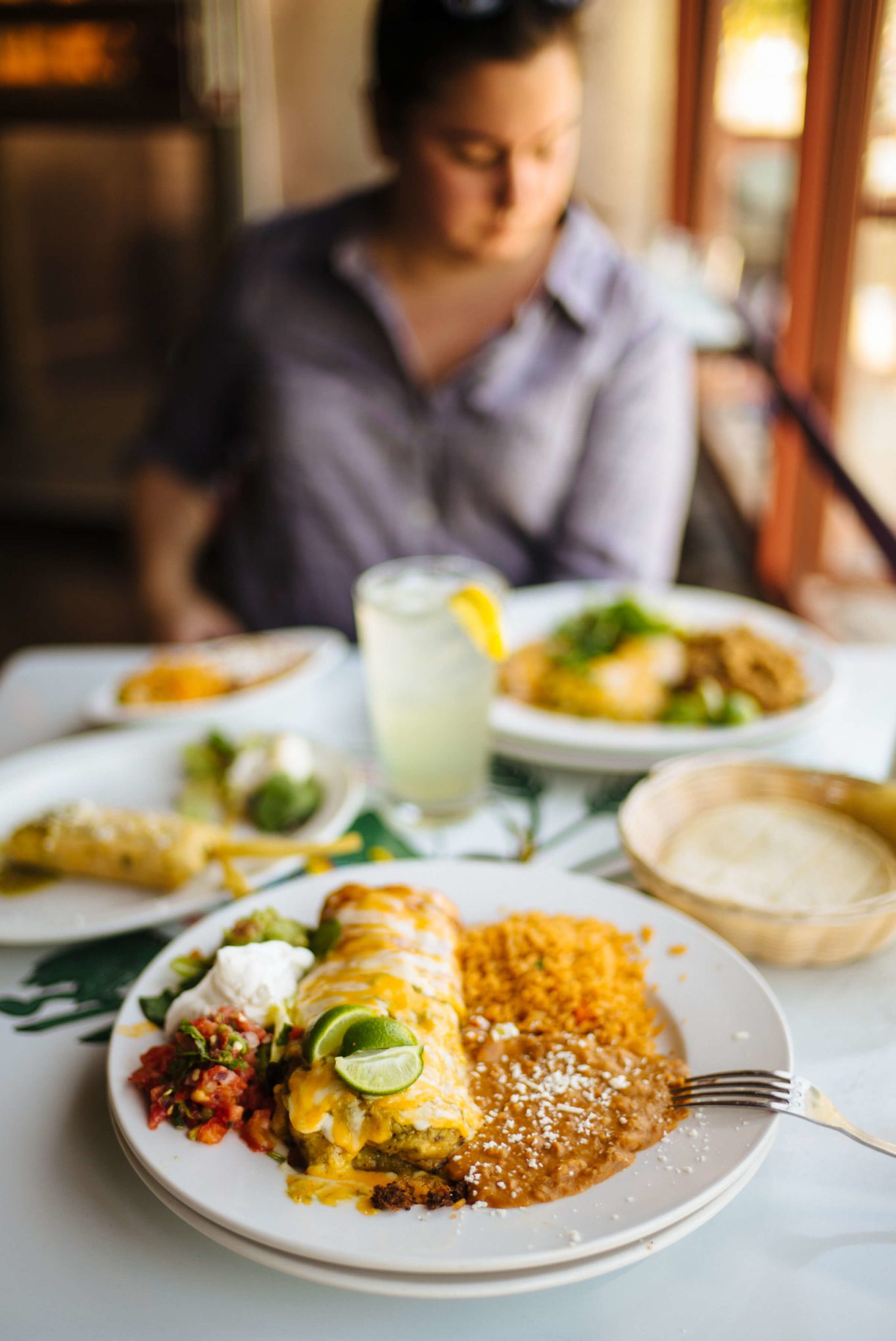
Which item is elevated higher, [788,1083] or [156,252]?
[156,252]

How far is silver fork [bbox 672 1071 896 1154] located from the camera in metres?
0.73

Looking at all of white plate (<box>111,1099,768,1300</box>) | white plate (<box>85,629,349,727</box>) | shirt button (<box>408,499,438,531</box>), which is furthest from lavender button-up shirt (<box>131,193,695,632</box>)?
white plate (<box>111,1099,768,1300</box>)

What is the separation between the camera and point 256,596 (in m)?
2.30

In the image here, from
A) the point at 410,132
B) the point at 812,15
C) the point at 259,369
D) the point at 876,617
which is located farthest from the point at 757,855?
the point at 812,15

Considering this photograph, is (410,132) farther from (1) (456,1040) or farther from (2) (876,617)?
(2) (876,617)

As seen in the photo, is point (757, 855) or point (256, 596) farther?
point (256, 596)

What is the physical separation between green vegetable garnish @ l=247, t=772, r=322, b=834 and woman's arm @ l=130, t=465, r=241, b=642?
1034 mm

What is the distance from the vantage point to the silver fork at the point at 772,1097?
2.41 ft

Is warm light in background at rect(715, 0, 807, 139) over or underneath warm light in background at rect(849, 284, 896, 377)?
over

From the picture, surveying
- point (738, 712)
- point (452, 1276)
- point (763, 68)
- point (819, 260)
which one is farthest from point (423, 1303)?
point (763, 68)

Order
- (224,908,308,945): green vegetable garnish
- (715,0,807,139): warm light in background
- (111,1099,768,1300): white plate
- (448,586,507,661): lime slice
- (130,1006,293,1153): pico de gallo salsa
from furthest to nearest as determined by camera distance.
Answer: (715,0,807,139): warm light in background
(448,586,507,661): lime slice
(224,908,308,945): green vegetable garnish
(130,1006,293,1153): pico de gallo salsa
(111,1099,768,1300): white plate

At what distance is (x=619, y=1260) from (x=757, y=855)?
1.58 feet

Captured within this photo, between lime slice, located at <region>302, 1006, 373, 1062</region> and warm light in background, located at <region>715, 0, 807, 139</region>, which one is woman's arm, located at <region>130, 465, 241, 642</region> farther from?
warm light in background, located at <region>715, 0, 807, 139</region>

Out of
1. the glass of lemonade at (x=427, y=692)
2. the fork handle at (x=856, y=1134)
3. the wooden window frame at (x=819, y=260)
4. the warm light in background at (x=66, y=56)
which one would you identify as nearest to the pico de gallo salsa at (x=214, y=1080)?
the fork handle at (x=856, y=1134)
